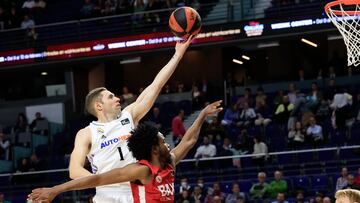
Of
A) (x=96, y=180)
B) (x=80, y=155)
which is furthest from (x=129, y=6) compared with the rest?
(x=96, y=180)

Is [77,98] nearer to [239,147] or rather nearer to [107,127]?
[239,147]

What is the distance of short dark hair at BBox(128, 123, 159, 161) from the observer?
6141mm

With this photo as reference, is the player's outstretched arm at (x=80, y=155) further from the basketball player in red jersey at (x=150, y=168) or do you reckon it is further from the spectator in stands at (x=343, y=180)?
the spectator in stands at (x=343, y=180)

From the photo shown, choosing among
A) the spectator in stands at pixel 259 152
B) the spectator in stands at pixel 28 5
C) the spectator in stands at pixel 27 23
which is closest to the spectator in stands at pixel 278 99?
the spectator in stands at pixel 259 152

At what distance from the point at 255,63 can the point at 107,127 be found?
70.2 feet

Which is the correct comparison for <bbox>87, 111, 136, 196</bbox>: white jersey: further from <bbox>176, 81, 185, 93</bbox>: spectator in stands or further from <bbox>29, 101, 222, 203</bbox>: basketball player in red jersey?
<bbox>176, 81, 185, 93</bbox>: spectator in stands

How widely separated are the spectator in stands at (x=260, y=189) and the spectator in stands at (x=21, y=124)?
29.4 feet

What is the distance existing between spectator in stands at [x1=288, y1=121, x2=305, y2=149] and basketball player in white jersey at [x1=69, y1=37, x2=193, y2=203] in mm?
12249

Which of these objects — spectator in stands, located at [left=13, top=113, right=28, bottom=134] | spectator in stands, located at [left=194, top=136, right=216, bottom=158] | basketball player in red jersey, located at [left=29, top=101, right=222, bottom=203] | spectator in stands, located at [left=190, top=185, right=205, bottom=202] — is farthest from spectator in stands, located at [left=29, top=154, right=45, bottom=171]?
basketball player in red jersey, located at [left=29, top=101, right=222, bottom=203]

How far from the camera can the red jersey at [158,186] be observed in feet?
20.2

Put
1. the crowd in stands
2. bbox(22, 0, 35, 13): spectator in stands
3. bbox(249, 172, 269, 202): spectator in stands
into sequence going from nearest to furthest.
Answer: bbox(249, 172, 269, 202): spectator in stands < the crowd in stands < bbox(22, 0, 35, 13): spectator in stands

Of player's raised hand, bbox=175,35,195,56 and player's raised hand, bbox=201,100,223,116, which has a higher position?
player's raised hand, bbox=175,35,195,56

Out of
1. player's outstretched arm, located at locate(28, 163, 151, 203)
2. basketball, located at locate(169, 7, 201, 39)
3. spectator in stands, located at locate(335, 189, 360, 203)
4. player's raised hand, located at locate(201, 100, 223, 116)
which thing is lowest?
spectator in stands, located at locate(335, 189, 360, 203)

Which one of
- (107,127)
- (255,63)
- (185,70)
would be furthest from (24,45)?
(107,127)
